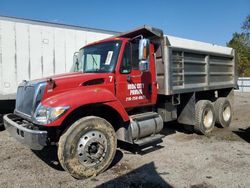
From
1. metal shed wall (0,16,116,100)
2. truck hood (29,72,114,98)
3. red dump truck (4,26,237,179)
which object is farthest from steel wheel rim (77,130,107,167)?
metal shed wall (0,16,116,100)

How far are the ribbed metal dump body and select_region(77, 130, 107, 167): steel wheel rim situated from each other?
7.40ft

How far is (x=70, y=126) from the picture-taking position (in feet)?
14.6

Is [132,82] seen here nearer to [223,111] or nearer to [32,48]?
[32,48]

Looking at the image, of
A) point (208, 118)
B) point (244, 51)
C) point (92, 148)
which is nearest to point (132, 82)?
point (92, 148)

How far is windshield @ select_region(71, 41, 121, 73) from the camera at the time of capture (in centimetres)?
526

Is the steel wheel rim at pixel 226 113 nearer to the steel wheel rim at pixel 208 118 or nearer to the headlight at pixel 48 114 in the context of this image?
the steel wheel rim at pixel 208 118

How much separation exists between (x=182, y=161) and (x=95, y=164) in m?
1.80

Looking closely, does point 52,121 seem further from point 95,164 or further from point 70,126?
point 95,164

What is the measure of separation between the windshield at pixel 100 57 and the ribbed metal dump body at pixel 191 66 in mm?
1364

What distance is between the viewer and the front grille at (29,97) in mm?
4418

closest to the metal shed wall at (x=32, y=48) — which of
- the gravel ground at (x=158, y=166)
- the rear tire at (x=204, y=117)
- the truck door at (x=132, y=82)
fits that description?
the gravel ground at (x=158, y=166)

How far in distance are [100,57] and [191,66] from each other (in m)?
2.77

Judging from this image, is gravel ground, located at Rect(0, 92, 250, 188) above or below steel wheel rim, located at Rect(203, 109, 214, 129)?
below

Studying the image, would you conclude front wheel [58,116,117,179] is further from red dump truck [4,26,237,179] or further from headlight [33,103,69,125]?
headlight [33,103,69,125]
